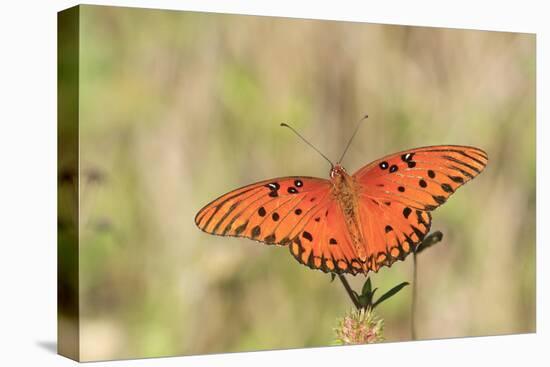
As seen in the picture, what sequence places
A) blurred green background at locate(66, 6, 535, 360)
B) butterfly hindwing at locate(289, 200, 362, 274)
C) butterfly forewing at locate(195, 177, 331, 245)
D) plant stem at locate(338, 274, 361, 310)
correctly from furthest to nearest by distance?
1. plant stem at locate(338, 274, 361, 310)
2. butterfly hindwing at locate(289, 200, 362, 274)
3. butterfly forewing at locate(195, 177, 331, 245)
4. blurred green background at locate(66, 6, 535, 360)

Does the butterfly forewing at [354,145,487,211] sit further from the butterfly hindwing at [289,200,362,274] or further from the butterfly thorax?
the butterfly hindwing at [289,200,362,274]

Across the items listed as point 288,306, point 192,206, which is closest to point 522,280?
point 288,306

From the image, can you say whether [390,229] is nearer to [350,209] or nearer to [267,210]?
[350,209]

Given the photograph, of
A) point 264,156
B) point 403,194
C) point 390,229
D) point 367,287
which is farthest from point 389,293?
point 264,156

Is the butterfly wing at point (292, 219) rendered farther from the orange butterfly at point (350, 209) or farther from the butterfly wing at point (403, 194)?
the butterfly wing at point (403, 194)

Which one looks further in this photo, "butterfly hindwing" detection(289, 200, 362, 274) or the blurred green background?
"butterfly hindwing" detection(289, 200, 362, 274)

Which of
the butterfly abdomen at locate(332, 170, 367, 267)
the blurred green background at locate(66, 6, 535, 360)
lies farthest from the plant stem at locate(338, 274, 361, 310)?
the butterfly abdomen at locate(332, 170, 367, 267)
